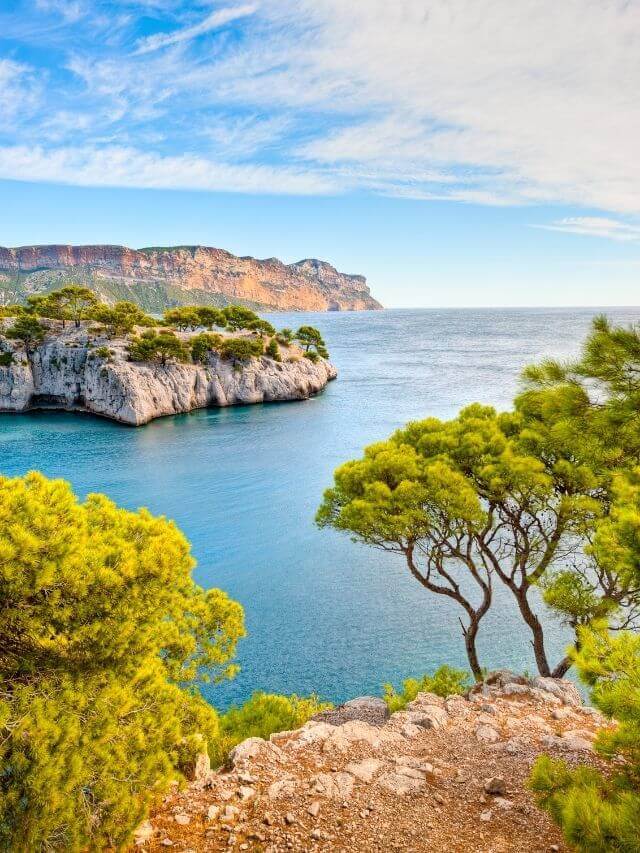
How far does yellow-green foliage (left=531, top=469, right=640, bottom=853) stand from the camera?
3959 mm

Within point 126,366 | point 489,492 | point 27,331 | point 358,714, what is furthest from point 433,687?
point 27,331

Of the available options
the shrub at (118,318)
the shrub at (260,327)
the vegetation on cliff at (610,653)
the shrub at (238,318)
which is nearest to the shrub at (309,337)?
the shrub at (260,327)

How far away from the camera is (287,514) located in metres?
28.2

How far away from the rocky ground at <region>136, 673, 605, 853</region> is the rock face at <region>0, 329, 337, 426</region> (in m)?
46.4

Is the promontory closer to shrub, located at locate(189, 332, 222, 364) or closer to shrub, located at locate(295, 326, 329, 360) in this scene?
shrub, located at locate(189, 332, 222, 364)

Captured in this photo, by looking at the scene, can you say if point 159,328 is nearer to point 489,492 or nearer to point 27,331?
point 27,331

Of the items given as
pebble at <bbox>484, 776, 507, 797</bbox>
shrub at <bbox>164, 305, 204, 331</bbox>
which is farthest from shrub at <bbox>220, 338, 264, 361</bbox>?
pebble at <bbox>484, 776, 507, 797</bbox>

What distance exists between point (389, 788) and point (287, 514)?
2093cm

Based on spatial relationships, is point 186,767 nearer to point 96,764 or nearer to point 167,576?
point 96,764

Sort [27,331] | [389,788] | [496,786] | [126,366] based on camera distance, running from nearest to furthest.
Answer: [496,786] < [389,788] < [126,366] < [27,331]

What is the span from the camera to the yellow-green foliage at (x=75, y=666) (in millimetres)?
4938

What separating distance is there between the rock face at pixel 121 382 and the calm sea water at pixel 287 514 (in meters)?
2.29

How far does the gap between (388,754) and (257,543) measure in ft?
53.8

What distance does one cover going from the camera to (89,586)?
525cm
